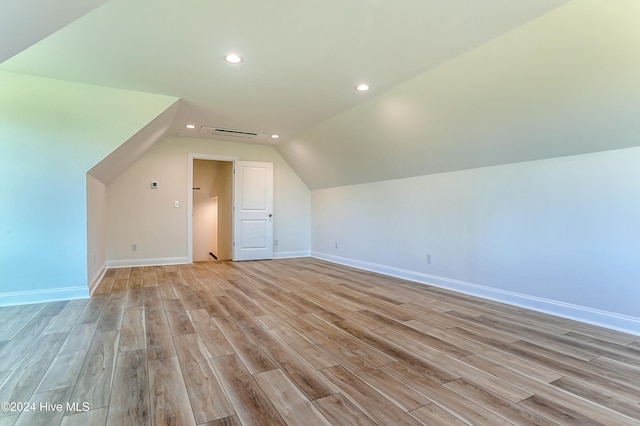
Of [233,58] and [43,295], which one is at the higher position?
[233,58]

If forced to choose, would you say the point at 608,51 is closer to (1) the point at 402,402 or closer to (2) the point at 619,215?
(2) the point at 619,215

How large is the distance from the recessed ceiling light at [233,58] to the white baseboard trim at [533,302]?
134 inches

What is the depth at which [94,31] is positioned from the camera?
7.56 feet

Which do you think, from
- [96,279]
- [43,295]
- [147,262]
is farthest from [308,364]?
[147,262]

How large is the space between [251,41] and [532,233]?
10.3 feet

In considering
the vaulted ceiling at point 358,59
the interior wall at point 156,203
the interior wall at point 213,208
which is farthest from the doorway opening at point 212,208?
the vaulted ceiling at point 358,59

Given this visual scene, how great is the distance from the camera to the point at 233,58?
2750 millimetres

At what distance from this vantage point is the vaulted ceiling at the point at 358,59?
6.69 ft

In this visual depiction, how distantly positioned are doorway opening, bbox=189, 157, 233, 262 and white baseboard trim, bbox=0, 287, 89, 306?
318 cm

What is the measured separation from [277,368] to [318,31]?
233 centimetres

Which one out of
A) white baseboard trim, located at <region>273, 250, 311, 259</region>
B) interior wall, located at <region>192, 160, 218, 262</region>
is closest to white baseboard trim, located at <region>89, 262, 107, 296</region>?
white baseboard trim, located at <region>273, 250, 311, 259</region>

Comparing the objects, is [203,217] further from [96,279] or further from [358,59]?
[358,59]

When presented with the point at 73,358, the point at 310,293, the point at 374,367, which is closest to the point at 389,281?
the point at 310,293

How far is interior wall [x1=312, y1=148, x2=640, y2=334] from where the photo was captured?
8.51 feet
